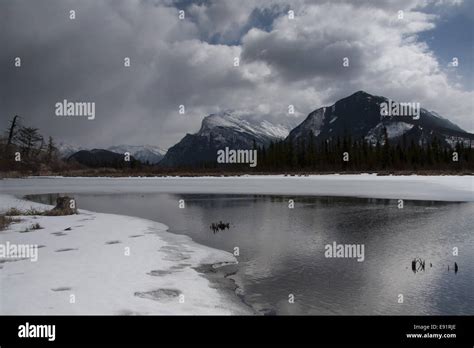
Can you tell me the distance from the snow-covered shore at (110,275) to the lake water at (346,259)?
130cm

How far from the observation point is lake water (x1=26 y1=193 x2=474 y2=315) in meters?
9.38

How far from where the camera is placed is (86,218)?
73.7ft

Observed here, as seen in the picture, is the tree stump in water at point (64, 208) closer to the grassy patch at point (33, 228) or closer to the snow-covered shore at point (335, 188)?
the grassy patch at point (33, 228)

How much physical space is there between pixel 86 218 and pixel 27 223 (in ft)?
11.0

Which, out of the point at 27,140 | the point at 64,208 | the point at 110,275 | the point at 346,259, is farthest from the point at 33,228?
the point at 27,140

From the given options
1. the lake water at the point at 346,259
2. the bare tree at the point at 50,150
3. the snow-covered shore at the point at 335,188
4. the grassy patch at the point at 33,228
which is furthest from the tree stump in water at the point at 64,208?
the bare tree at the point at 50,150

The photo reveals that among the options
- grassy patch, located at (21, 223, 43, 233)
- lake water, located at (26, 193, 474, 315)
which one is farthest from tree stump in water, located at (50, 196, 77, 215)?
grassy patch, located at (21, 223, 43, 233)

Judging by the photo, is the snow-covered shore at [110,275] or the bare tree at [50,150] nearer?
the snow-covered shore at [110,275]

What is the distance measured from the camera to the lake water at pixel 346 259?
9383 millimetres

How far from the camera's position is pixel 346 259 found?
13.5 metres

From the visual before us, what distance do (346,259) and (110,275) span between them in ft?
26.6

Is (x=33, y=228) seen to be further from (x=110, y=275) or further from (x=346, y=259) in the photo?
(x=346, y=259)

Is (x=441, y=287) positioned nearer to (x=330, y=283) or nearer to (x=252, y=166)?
(x=330, y=283)
